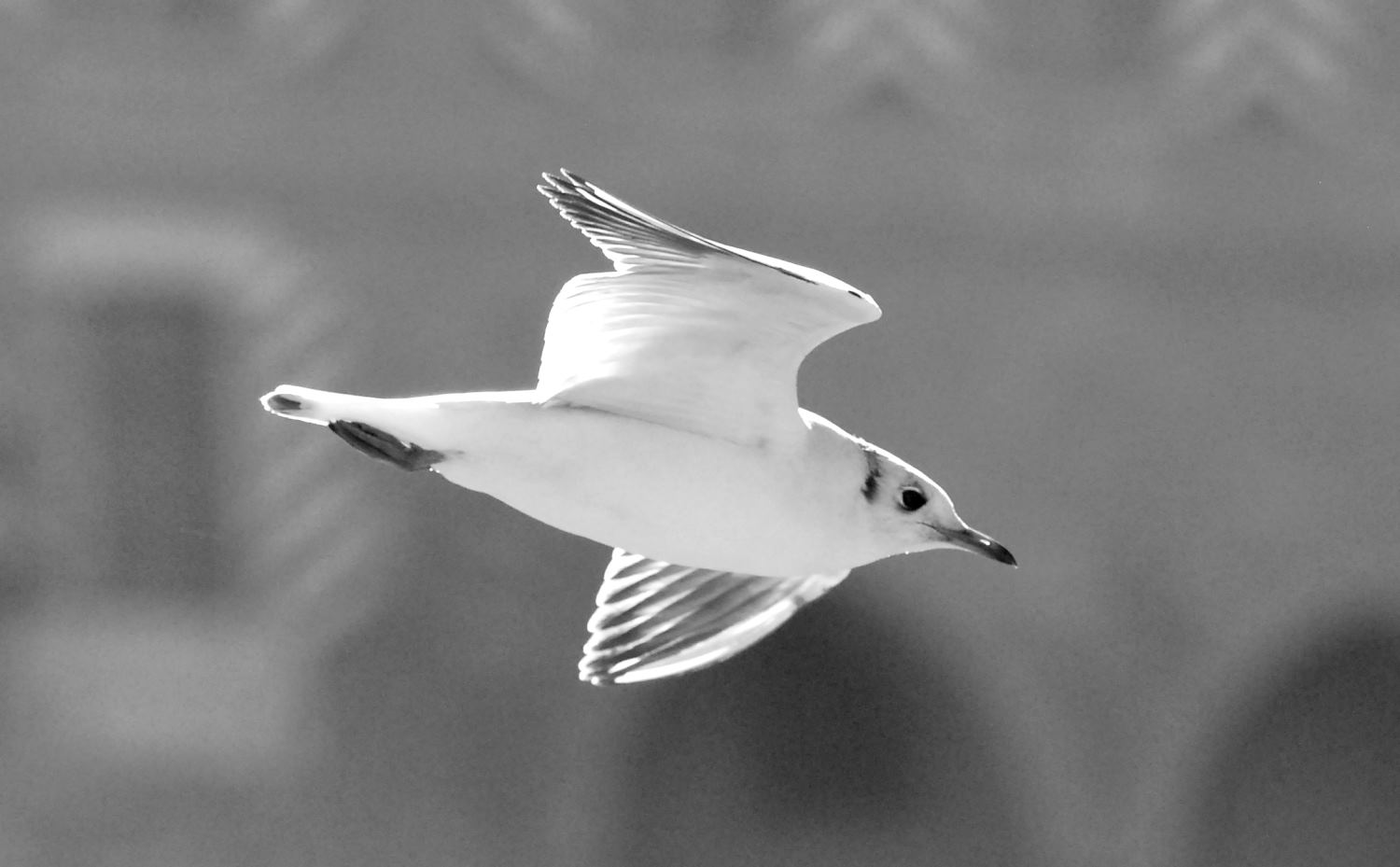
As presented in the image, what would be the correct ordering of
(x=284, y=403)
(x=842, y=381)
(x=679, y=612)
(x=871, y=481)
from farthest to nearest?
(x=842, y=381)
(x=679, y=612)
(x=871, y=481)
(x=284, y=403)

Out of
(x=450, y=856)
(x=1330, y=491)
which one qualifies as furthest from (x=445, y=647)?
(x=1330, y=491)

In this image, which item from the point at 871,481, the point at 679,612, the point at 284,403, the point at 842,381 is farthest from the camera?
the point at 842,381

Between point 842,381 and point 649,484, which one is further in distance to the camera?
point 842,381

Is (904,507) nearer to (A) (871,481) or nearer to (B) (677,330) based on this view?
(A) (871,481)

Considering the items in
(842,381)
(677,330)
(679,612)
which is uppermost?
(842,381)

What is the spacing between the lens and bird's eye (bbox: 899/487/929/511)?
1332mm

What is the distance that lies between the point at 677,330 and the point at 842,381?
5.99ft

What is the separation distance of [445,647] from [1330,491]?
5.09ft

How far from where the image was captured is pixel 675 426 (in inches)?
51.2

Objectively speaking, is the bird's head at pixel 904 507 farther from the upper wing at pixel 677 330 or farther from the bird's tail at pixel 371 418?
the bird's tail at pixel 371 418

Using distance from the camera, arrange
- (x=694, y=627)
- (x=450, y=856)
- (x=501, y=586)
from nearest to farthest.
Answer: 1. (x=694, y=627)
2. (x=501, y=586)
3. (x=450, y=856)

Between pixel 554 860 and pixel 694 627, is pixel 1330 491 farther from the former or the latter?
pixel 694 627

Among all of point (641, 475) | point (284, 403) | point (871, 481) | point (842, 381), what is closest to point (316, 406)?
point (284, 403)

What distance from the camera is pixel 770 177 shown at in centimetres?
325
